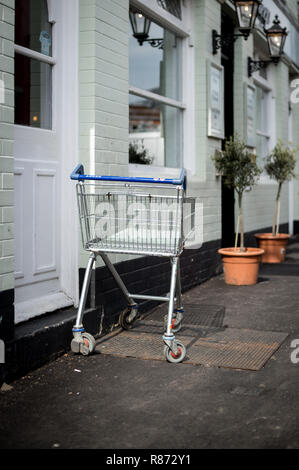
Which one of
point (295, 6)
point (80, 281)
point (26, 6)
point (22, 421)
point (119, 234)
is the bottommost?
point (22, 421)

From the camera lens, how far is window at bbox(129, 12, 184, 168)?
21.2 feet

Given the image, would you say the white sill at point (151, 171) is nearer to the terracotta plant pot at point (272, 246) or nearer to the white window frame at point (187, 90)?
the white window frame at point (187, 90)

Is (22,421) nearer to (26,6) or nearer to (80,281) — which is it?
(80,281)

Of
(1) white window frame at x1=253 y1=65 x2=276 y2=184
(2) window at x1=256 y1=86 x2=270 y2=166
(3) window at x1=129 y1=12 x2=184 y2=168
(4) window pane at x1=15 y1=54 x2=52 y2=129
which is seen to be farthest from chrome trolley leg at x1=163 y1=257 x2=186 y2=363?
(1) white window frame at x1=253 y1=65 x2=276 y2=184

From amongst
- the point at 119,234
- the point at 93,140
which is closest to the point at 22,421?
the point at 119,234

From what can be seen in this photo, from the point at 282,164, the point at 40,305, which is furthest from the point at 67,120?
the point at 282,164

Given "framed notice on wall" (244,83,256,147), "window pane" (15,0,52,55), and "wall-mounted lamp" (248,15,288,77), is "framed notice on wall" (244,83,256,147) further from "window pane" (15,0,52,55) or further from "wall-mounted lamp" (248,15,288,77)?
"window pane" (15,0,52,55)

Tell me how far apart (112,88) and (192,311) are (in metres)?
2.22

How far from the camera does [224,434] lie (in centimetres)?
317

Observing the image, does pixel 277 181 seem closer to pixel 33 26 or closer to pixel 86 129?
pixel 86 129

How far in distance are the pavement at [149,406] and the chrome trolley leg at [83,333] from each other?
0.08 m

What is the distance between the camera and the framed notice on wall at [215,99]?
309 inches

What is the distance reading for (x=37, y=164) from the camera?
15.6 feet

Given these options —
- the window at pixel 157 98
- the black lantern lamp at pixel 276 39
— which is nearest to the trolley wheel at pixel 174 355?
the window at pixel 157 98
